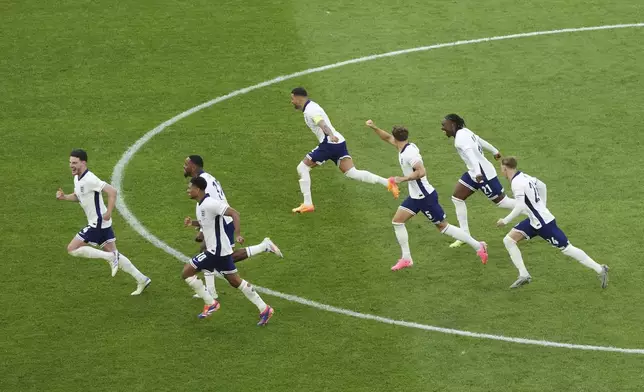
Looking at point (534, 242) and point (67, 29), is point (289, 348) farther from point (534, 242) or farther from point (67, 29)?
point (67, 29)

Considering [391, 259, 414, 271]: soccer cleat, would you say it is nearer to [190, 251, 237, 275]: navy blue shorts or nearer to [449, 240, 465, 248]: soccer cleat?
[449, 240, 465, 248]: soccer cleat

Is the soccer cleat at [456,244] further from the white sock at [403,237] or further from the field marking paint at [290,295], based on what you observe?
the field marking paint at [290,295]

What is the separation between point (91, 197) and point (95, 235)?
0.57 metres

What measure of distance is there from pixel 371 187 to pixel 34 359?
7.48 meters

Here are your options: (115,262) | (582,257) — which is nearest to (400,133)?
(582,257)

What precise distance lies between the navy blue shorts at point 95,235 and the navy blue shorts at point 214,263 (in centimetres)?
171

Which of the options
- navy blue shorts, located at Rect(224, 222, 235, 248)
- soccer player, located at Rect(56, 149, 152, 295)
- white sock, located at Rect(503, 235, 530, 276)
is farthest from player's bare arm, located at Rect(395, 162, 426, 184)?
soccer player, located at Rect(56, 149, 152, 295)

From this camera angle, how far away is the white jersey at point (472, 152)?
19.1 metres

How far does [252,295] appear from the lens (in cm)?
1719

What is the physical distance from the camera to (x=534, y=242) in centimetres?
1969

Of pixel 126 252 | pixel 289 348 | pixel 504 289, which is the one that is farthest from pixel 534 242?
pixel 126 252

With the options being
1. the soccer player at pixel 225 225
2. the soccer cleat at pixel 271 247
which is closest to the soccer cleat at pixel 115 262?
the soccer player at pixel 225 225

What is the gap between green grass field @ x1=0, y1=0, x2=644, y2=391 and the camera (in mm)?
16391

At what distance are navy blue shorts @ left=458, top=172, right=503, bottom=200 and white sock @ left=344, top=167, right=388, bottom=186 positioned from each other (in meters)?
1.74
